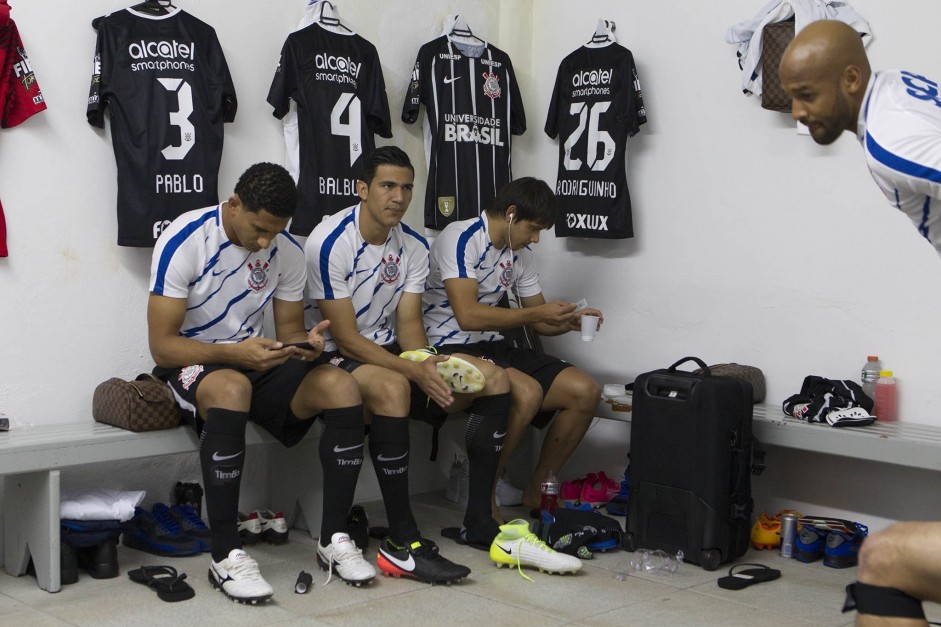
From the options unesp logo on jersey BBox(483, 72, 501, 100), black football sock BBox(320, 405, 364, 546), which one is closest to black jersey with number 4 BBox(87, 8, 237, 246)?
black football sock BBox(320, 405, 364, 546)

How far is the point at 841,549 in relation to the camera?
3598mm

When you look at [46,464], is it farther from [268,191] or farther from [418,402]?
[418,402]

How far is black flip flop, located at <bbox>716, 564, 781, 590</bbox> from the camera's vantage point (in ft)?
10.8

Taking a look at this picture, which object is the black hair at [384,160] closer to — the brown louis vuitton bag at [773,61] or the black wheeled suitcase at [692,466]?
the black wheeled suitcase at [692,466]

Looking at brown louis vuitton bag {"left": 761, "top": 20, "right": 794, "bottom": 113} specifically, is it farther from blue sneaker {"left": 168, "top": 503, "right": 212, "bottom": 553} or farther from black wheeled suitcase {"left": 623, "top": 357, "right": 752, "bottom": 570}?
blue sneaker {"left": 168, "top": 503, "right": 212, "bottom": 553}

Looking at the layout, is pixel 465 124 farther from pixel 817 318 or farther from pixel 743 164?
pixel 817 318

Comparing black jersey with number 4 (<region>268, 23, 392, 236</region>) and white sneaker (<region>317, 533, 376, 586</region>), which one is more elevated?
black jersey with number 4 (<region>268, 23, 392, 236</region>)

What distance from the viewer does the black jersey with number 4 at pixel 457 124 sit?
4512 mm

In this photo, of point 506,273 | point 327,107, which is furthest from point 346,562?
point 327,107

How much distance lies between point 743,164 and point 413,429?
1846 mm

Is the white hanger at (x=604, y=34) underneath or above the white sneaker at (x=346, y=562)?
above

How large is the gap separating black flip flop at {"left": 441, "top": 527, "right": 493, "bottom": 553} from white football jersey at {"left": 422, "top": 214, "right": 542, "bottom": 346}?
0.74 m

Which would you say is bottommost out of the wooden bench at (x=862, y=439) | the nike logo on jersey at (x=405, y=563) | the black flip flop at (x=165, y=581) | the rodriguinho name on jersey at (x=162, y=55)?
the black flip flop at (x=165, y=581)

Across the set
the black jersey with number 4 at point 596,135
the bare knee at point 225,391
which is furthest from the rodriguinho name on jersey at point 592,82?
the bare knee at point 225,391
